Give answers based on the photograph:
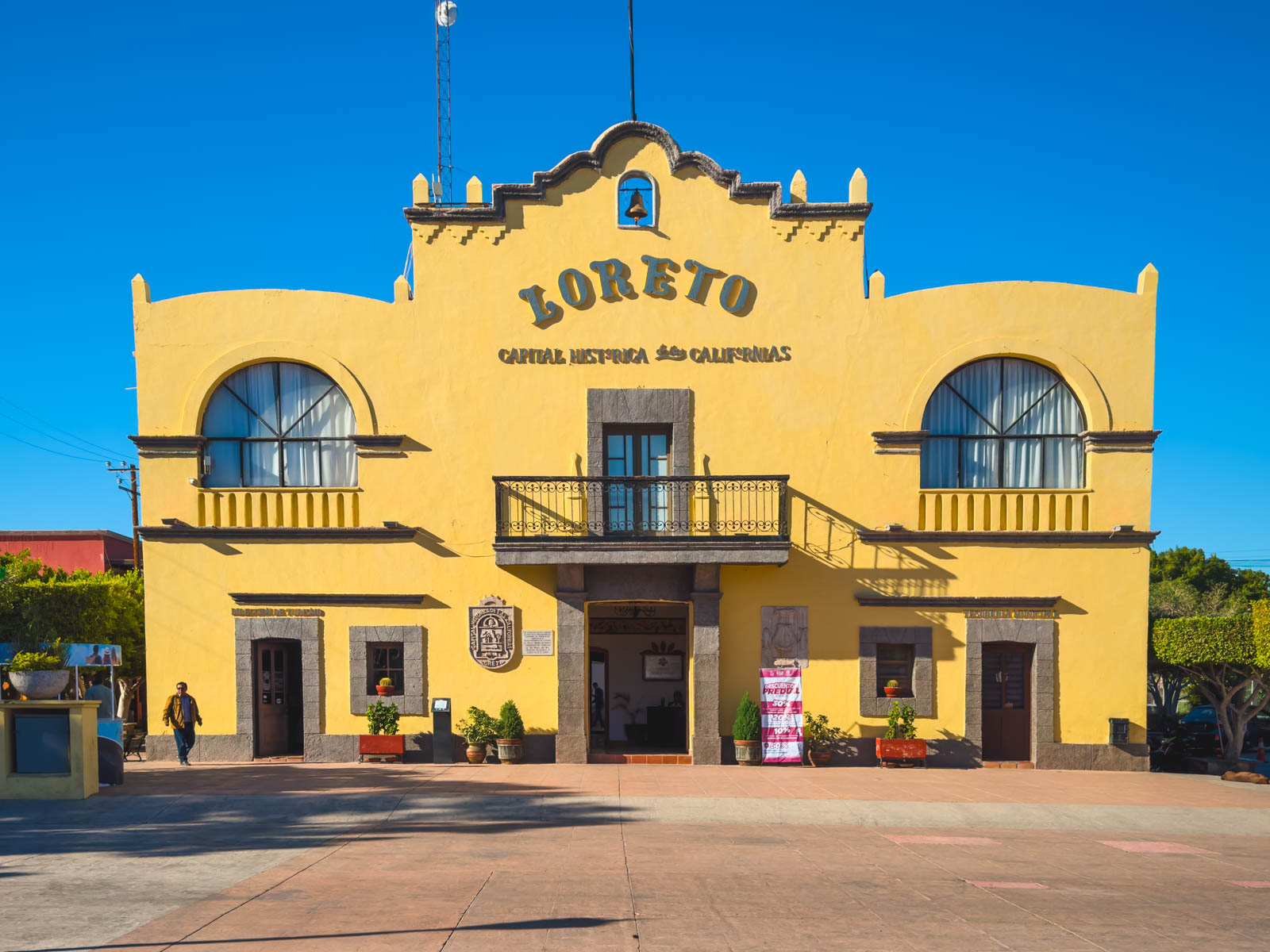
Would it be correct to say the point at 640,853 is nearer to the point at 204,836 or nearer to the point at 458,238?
the point at 204,836

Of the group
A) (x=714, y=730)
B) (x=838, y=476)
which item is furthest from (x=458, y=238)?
(x=714, y=730)

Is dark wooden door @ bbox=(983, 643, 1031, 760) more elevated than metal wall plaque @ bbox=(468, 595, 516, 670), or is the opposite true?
metal wall plaque @ bbox=(468, 595, 516, 670)

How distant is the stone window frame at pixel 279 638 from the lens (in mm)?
17406

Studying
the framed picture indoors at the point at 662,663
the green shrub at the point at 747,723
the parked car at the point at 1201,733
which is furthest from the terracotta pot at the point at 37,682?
the parked car at the point at 1201,733

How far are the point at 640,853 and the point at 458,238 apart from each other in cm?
1164

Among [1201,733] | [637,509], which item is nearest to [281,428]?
[637,509]

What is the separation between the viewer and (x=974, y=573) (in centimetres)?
1762

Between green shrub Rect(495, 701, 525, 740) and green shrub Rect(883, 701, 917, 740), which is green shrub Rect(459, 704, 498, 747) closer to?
green shrub Rect(495, 701, 525, 740)

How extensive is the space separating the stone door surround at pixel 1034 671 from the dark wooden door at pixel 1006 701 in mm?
208

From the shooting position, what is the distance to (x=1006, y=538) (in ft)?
57.7

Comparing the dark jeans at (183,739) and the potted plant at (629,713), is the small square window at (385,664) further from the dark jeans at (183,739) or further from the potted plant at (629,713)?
the potted plant at (629,713)

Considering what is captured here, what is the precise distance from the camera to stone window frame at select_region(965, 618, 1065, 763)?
1744 cm

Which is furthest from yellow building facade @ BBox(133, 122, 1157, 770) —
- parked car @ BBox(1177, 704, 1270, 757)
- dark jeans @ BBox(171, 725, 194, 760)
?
parked car @ BBox(1177, 704, 1270, 757)

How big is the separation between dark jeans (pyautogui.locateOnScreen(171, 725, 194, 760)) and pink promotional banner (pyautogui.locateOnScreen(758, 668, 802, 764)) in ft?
31.9
